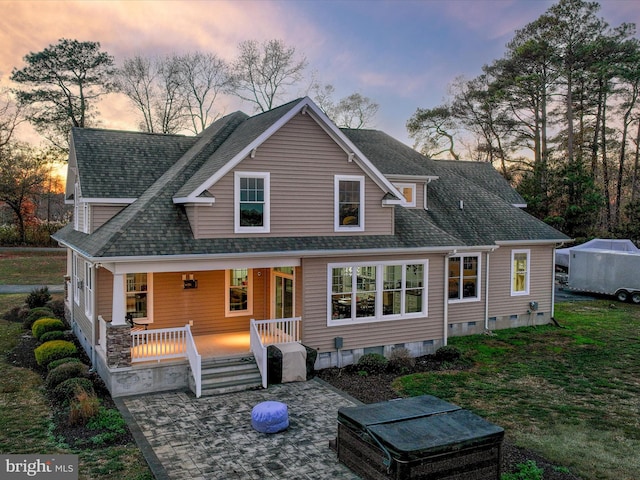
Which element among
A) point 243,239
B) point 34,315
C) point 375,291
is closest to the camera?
point 243,239

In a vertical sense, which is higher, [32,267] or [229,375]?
[32,267]

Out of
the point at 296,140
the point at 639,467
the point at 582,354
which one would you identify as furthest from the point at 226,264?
the point at 582,354

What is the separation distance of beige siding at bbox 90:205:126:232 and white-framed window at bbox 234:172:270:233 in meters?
4.53

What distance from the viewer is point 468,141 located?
49562 mm

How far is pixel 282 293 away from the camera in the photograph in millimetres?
15711

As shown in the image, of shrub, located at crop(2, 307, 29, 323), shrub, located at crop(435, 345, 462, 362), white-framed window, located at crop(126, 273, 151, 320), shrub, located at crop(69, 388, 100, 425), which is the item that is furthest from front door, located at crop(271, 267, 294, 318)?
shrub, located at crop(2, 307, 29, 323)

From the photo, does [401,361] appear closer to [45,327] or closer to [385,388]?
[385,388]

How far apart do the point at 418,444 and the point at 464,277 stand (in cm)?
1251

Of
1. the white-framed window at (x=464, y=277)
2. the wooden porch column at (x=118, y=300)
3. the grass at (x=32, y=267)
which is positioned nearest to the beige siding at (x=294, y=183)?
the wooden porch column at (x=118, y=300)

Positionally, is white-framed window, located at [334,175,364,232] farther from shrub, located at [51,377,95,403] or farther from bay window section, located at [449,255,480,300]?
shrub, located at [51,377,95,403]

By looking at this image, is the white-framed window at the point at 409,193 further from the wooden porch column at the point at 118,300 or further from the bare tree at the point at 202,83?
the bare tree at the point at 202,83

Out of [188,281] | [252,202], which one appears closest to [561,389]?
[252,202]

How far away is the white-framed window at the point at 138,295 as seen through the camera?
1480 cm

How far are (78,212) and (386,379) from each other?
13128mm
